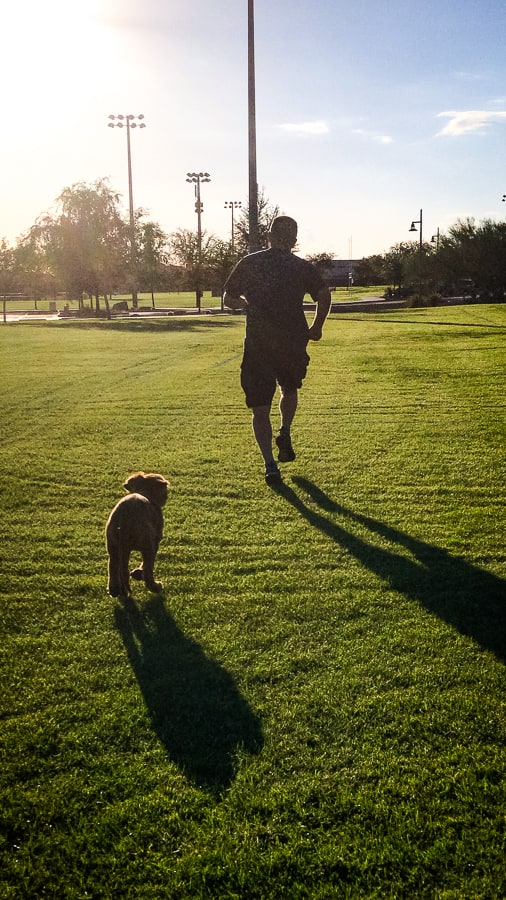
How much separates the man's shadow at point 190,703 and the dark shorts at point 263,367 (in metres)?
2.73

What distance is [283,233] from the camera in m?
5.65

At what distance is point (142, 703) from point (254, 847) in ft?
2.74

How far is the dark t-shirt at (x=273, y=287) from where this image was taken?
18.8 ft

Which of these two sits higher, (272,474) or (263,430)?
(263,430)

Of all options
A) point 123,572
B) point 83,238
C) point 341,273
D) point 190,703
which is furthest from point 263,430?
point 341,273

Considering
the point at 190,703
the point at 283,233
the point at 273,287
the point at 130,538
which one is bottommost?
the point at 190,703

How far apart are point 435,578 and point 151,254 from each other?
55832mm

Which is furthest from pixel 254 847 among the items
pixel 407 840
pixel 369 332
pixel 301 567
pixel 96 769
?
pixel 369 332

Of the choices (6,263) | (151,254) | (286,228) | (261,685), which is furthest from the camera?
(6,263)

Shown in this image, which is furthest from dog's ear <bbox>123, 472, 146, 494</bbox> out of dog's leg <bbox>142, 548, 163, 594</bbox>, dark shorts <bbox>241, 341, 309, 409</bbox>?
dark shorts <bbox>241, 341, 309, 409</bbox>

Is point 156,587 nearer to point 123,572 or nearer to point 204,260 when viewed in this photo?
point 123,572

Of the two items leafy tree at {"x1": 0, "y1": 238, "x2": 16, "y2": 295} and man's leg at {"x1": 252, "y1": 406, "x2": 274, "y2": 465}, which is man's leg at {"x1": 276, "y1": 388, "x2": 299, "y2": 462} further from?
leafy tree at {"x1": 0, "y1": 238, "x2": 16, "y2": 295}

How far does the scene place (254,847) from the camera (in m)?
1.96

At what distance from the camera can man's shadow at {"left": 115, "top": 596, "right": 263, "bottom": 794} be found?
234 centimetres
